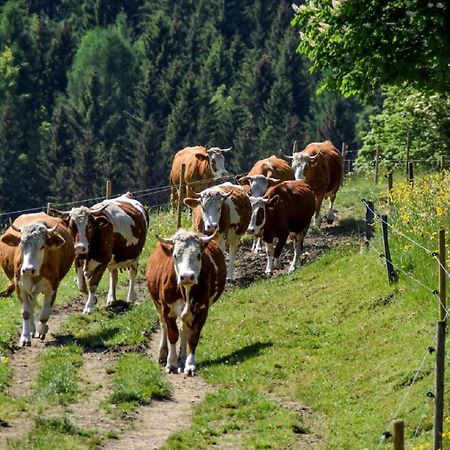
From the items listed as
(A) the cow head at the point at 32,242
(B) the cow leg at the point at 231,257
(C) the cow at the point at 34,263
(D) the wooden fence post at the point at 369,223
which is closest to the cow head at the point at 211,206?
(B) the cow leg at the point at 231,257

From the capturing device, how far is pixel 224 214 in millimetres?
25781

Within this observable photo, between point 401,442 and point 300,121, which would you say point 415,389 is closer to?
point 401,442

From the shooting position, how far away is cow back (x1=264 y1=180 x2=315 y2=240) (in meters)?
26.8

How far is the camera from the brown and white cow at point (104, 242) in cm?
2284

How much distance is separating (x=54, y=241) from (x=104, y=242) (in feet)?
9.30

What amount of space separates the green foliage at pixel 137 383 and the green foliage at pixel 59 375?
0.58 meters

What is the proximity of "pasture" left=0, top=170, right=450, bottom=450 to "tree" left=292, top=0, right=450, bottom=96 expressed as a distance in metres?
2.22

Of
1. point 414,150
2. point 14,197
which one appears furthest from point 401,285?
point 14,197

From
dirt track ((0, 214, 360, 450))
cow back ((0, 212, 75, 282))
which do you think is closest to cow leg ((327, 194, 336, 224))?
dirt track ((0, 214, 360, 450))

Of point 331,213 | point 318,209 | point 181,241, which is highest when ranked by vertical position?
point 181,241

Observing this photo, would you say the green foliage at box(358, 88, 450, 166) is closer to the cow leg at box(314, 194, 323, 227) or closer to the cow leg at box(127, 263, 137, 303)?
the cow leg at box(314, 194, 323, 227)

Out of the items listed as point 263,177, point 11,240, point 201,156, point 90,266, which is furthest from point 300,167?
point 11,240

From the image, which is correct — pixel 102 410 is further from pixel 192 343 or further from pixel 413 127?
pixel 413 127

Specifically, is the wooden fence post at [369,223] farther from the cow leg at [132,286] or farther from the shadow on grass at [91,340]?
the shadow on grass at [91,340]
